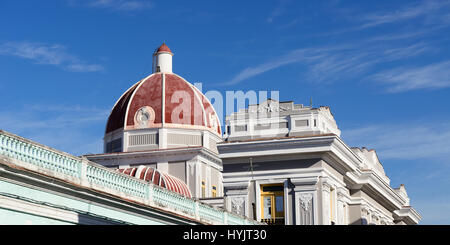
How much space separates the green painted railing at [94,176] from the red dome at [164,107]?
30729mm

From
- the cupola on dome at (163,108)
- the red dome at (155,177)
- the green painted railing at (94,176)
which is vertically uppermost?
the cupola on dome at (163,108)

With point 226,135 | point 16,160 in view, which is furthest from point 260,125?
point 16,160

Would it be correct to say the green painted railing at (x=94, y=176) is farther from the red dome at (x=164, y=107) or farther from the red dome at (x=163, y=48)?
the red dome at (x=163, y=48)

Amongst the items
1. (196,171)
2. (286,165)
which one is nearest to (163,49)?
(196,171)

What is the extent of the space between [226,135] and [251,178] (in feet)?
8.90

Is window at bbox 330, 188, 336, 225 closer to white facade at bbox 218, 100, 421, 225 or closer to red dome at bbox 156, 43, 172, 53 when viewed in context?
white facade at bbox 218, 100, 421, 225

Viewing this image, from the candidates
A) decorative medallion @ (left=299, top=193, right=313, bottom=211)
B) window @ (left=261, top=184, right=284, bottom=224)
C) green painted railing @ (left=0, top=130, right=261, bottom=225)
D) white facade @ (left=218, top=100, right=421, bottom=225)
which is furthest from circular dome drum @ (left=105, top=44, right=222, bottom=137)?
green painted railing @ (left=0, top=130, right=261, bottom=225)

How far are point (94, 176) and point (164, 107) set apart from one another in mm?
38191

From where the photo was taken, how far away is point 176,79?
61.8 m

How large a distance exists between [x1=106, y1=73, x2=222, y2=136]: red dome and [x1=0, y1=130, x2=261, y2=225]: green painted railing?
30729 mm

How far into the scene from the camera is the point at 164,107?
59469mm

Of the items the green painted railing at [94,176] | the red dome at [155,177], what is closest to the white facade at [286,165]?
the green painted railing at [94,176]

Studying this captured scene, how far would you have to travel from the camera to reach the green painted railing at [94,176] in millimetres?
18234

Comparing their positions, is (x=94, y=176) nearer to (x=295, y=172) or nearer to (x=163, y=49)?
(x=295, y=172)
